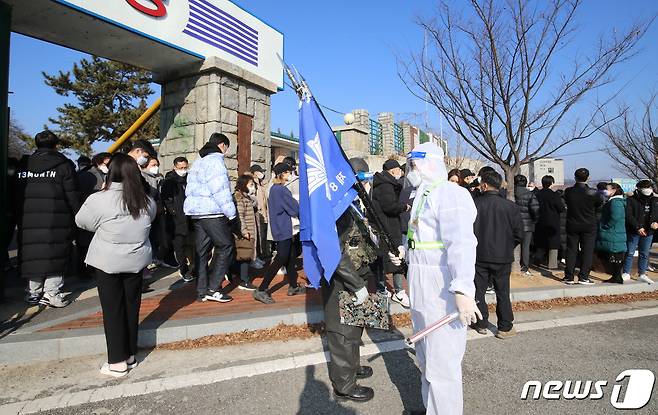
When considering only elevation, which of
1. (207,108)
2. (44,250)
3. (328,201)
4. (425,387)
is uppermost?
(207,108)

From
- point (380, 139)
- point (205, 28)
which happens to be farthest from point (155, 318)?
point (380, 139)

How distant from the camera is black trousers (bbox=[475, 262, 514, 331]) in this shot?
14.1 feet

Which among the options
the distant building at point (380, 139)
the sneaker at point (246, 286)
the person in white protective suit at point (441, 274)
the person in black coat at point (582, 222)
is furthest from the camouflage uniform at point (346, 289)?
the distant building at point (380, 139)

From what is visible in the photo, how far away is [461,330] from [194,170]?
3.44 meters

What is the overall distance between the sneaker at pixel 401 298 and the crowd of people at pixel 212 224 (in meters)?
0.02

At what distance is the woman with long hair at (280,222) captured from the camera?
4926mm

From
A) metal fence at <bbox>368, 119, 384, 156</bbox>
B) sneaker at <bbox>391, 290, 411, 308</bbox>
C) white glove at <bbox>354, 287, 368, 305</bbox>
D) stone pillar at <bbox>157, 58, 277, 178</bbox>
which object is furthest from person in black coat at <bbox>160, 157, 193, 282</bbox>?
metal fence at <bbox>368, 119, 384, 156</bbox>

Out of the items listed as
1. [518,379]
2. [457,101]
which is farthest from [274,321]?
[457,101]

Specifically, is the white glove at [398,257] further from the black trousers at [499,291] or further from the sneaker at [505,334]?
the sneaker at [505,334]

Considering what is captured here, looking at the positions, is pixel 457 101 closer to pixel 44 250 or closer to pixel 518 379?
pixel 518 379

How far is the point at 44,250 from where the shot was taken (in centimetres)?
423

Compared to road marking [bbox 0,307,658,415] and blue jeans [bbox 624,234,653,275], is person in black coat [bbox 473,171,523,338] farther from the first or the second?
blue jeans [bbox 624,234,653,275]

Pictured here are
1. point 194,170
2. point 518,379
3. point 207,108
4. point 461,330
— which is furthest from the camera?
point 207,108

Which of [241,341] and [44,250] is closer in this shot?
[241,341]
